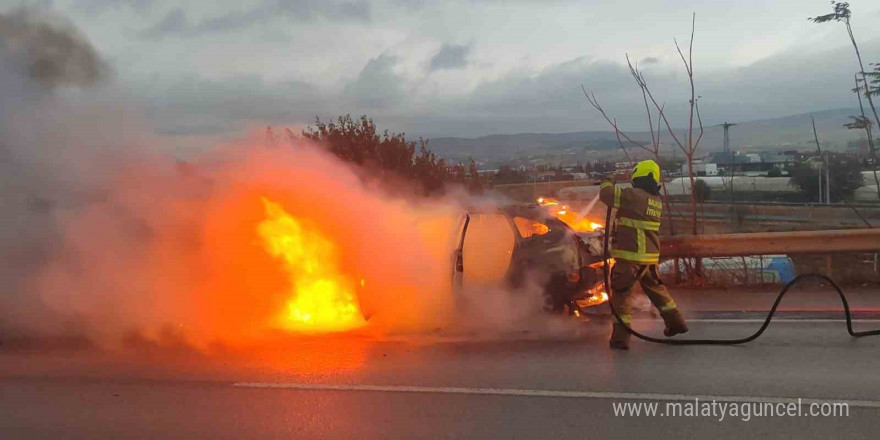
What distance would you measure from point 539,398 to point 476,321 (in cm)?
242

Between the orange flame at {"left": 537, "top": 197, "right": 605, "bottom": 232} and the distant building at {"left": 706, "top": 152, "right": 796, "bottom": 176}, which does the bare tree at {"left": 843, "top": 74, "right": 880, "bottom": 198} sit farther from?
the orange flame at {"left": 537, "top": 197, "right": 605, "bottom": 232}

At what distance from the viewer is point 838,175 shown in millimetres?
15070

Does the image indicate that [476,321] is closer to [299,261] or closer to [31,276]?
[299,261]

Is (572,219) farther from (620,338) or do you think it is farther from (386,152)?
(386,152)

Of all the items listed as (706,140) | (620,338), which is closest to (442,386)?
(620,338)

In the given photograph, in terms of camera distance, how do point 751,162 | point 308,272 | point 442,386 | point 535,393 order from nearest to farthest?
point 535,393 → point 442,386 → point 308,272 → point 751,162

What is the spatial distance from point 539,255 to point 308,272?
2548 mm

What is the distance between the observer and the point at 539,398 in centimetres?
466

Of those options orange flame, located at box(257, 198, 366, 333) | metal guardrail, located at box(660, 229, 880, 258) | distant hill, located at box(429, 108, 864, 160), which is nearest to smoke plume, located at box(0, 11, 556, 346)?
orange flame, located at box(257, 198, 366, 333)

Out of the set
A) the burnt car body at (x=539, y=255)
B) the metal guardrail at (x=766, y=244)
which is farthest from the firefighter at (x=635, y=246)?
the metal guardrail at (x=766, y=244)

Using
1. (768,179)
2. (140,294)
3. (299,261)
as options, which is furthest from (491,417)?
(768,179)

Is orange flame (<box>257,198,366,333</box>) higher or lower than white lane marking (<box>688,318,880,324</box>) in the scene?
higher

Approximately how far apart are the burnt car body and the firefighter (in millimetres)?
835

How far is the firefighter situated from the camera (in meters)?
5.86
